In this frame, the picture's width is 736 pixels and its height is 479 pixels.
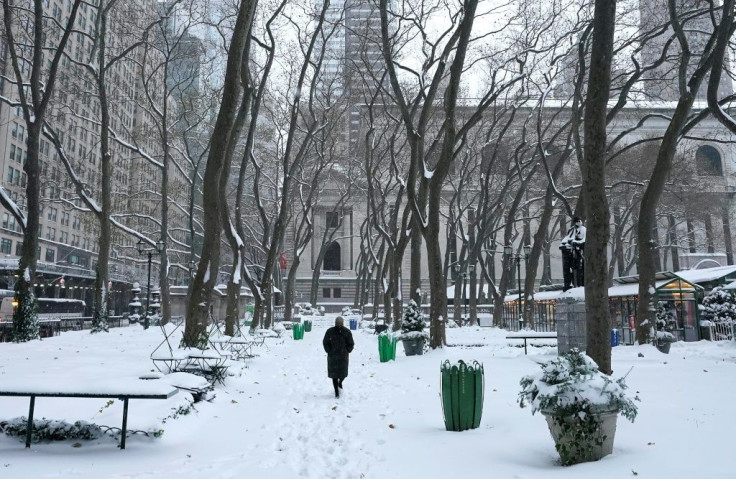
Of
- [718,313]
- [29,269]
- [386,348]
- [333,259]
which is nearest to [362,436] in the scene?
[386,348]

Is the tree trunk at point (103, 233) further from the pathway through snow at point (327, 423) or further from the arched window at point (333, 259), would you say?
the arched window at point (333, 259)

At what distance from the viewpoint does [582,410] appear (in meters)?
4.83

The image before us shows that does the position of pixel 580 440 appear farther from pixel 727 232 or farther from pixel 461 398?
pixel 727 232

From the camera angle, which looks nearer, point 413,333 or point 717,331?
point 413,333

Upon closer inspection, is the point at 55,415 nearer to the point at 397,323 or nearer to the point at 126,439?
the point at 126,439

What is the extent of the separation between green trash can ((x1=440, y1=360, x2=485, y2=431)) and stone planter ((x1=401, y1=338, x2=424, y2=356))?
966 cm

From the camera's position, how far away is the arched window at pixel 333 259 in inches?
2832

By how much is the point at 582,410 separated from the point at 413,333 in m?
11.8

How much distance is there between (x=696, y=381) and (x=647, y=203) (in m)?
8.04

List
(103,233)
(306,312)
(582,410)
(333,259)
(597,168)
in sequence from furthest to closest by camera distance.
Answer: (333,259), (306,312), (103,233), (597,168), (582,410)

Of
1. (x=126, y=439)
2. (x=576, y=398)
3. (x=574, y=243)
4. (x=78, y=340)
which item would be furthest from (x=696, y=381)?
(x=78, y=340)

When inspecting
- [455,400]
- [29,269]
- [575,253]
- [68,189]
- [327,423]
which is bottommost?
[327,423]

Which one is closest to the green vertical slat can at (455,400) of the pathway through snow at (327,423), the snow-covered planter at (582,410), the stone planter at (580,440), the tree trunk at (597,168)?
the pathway through snow at (327,423)

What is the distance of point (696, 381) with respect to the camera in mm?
9906
